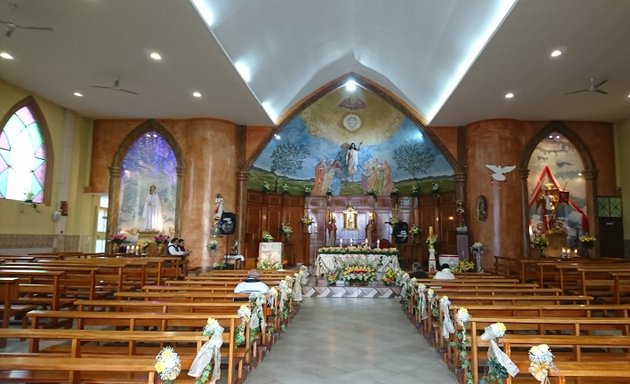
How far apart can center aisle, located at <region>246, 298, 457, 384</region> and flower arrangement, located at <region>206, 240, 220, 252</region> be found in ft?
17.9

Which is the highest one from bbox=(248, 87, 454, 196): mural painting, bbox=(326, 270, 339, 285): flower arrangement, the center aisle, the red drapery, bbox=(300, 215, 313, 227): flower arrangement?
A: bbox=(248, 87, 454, 196): mural painting

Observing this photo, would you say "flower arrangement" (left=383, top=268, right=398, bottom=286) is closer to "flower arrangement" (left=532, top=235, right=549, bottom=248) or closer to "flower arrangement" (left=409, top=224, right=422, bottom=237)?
"flower arrangement" (left=409, top=224, right=422, bottom=237)

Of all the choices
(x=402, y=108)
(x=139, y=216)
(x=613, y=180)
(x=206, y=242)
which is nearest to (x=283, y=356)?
(x=206, y=242)

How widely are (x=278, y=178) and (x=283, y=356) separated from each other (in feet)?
38.5

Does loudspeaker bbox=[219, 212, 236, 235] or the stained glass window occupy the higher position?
the stained glass window

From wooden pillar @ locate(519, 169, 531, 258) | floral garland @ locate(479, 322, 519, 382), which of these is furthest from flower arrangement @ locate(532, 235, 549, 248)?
floral garland @ locate(479, 322, 519, 382)

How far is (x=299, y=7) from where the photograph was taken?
32.9 ft

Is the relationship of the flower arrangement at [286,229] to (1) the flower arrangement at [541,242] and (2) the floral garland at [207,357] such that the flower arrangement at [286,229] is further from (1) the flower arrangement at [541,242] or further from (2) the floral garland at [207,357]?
(2) the floral garland at [207,357]

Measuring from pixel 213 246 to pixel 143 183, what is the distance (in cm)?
367

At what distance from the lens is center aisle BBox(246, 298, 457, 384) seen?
4730 millimetres

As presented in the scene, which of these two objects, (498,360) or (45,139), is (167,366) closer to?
(498,360)

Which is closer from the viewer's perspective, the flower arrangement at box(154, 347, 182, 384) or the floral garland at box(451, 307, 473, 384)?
the flower arrangement at box(154, 347, 182, 384)

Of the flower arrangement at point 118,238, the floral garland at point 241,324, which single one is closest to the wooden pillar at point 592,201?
the floral garland at point 241,324

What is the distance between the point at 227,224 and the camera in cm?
1291
